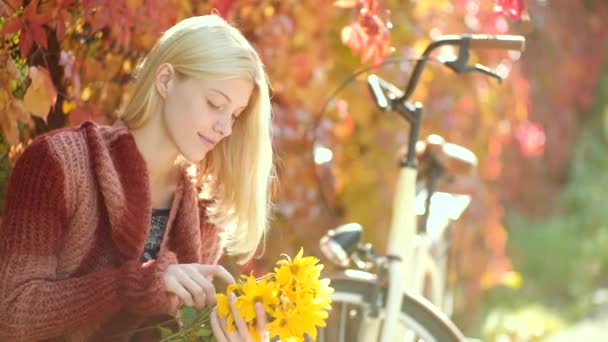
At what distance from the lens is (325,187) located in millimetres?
4820

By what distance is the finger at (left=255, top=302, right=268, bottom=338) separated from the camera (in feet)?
8.34

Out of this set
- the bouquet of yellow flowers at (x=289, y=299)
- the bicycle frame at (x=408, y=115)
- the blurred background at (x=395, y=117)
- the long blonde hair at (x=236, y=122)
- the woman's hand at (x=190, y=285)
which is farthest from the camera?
the bicycle frame at (x=408, y=115)

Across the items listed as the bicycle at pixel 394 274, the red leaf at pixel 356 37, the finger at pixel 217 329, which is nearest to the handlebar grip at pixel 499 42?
the bicycle at pixel 394 274

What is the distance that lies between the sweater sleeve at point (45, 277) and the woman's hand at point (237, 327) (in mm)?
129

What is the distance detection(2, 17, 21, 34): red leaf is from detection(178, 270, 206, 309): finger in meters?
0.64

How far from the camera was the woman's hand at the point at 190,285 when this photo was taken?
2.64m

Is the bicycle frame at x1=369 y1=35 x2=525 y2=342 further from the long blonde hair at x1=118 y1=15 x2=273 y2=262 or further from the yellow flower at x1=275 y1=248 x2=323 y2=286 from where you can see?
the yellow flower at x1=275 y1=248 x2=323 y2=286

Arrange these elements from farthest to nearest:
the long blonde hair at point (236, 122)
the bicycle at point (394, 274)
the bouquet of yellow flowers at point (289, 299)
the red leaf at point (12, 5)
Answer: the bicycle at point (394, 274) → the red leaf at point (12, 5) → the long blonde hair at point (236, 122) → the bouquet of yellow flowers at point (289, 299)

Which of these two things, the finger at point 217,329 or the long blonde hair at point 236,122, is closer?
the finger at point 217,329

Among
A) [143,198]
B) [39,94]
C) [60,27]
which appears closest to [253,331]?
[143,198]

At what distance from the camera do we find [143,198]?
275 cm

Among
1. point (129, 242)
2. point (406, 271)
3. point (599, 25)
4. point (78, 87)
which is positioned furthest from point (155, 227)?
point (599, 25)

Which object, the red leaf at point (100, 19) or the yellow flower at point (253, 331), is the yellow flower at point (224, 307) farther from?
the red leaf at point (100, 19)

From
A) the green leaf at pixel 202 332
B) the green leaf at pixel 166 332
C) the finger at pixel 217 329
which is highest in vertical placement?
the finger at pixel 217 329
